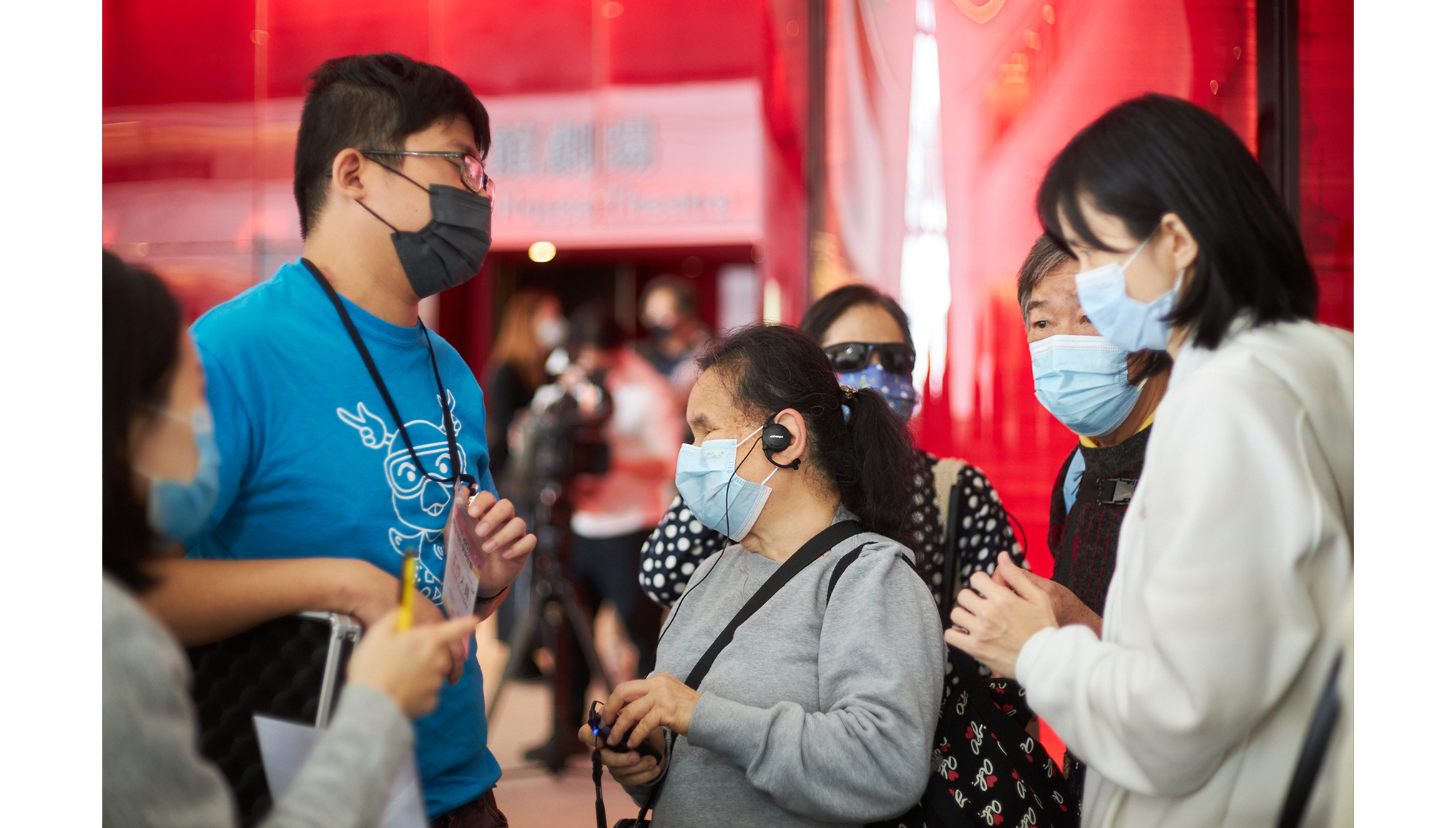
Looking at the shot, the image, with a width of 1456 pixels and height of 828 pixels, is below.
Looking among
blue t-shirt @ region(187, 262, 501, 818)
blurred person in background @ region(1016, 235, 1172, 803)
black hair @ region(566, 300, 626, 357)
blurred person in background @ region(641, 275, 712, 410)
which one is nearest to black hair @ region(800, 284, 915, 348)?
blurred person in background @ region(1016, 235, 1172, 803)

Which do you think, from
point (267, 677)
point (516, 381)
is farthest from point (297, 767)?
point (516, 381)

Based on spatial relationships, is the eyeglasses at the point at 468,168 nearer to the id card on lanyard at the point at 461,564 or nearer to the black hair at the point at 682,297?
the id card on lanyard at the point at 461,564

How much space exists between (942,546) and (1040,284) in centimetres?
52

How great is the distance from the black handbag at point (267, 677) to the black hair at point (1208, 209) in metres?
0.90

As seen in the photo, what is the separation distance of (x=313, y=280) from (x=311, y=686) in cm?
51

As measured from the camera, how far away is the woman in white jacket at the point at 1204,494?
2.88 ft

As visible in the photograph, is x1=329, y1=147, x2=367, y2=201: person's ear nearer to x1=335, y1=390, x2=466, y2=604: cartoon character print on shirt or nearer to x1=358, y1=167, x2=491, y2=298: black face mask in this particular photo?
x1=358, y1=167, x2=491, y2=298: black face mask

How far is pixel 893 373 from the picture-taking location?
204cm

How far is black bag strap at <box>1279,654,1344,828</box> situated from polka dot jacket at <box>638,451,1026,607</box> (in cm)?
87

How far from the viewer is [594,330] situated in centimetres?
405
